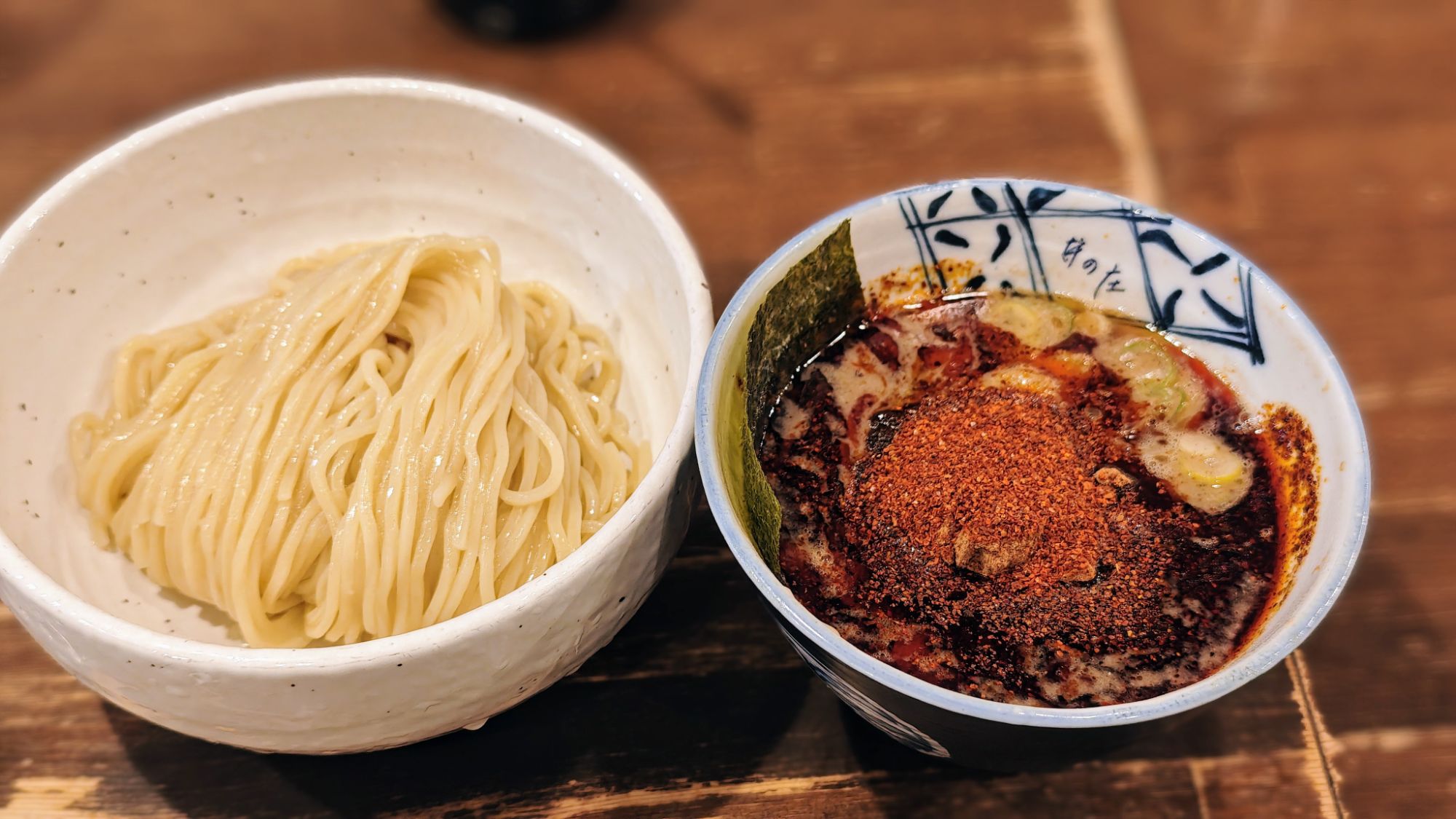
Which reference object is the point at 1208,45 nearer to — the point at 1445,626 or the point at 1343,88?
the point at 1343,88

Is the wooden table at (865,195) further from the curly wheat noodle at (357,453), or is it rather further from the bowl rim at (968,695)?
the bowl rim at (968,695)

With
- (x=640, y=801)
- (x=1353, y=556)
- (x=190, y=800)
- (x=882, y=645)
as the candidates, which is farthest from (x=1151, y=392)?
(x=190, y=800)

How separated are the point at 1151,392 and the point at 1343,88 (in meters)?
1.53

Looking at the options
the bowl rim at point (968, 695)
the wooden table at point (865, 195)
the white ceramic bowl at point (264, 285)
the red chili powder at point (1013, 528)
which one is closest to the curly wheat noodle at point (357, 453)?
the white ceramic bowl at point (264, 285)

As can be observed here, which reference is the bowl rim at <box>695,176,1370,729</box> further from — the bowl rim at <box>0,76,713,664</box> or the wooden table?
the wooden table

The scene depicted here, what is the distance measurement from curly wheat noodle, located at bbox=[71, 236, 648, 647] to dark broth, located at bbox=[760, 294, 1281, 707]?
0.38 metres

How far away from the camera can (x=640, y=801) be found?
1.52m

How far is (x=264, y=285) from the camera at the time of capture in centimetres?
191

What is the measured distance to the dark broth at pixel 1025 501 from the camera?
1.29 m

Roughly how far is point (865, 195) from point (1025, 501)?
110 centimetres

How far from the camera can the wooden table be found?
1.54m

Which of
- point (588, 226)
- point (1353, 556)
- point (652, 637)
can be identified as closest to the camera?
point (1353, 556)

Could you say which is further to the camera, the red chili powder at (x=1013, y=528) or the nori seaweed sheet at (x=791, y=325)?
the nori seaweed sheet at (x=791, y=325)

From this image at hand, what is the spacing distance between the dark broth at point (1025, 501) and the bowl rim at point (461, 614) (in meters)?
0.19
